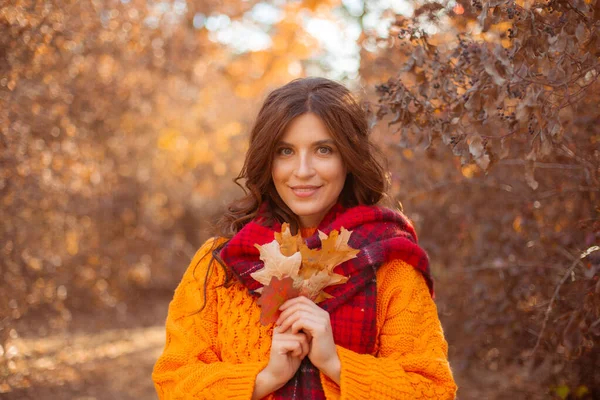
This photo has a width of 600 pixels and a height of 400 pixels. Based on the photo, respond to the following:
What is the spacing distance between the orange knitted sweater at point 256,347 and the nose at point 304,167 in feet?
1.48

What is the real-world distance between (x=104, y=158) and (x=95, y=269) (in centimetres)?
155

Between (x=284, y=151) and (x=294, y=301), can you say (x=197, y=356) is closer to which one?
(x=294, y=301)

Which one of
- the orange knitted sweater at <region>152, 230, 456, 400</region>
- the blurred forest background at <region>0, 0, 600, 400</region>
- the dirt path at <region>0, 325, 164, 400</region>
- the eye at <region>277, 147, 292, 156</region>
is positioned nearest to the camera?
the orange knitted sweater at <region>152, 230, 456, 400</region>

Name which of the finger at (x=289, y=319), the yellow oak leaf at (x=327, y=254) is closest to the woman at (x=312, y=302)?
the finger at (x=289, y=319)

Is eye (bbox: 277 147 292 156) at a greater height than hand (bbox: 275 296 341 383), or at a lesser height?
greater

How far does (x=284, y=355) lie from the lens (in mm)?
2027

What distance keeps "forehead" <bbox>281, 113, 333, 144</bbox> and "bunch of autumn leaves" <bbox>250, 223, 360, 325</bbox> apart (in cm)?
42

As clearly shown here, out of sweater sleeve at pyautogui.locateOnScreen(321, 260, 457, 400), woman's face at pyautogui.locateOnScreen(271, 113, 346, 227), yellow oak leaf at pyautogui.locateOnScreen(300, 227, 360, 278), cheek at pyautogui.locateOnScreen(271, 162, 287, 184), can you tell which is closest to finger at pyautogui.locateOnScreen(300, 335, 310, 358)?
sweater sleeve at pyautogui.locateOnScreen(321, 260, 457, 400)

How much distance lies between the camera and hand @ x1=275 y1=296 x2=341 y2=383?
77.8 inches

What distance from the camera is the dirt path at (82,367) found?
5105 millimetres

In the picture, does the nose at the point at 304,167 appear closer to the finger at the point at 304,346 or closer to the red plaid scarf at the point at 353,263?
the red plaid scarf at the point at 353,263

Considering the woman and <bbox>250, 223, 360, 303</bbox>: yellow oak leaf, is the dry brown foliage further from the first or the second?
<bbox>250, 223, 360, 303</bbox>: yellow oak leaf

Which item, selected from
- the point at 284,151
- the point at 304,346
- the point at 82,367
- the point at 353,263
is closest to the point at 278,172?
the point at 284,151

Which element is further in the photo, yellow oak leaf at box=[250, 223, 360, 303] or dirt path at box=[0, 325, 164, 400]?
dirt path at box=[0, 325, 164, 400]
